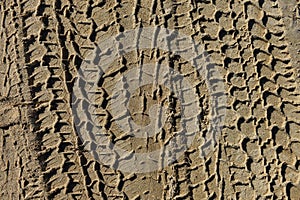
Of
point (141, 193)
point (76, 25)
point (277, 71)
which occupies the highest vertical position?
point (76, 25)

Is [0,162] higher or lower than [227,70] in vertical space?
lower

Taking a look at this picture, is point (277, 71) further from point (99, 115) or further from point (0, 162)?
point (0, 162)

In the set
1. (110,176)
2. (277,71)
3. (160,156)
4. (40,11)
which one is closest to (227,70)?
(277,71)

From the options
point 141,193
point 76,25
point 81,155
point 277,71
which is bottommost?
point 141,193

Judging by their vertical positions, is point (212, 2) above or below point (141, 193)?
above

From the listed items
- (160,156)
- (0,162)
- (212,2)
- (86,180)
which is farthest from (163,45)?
(0,162)

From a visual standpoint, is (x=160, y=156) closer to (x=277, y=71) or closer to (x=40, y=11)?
(x=277, y=71)
